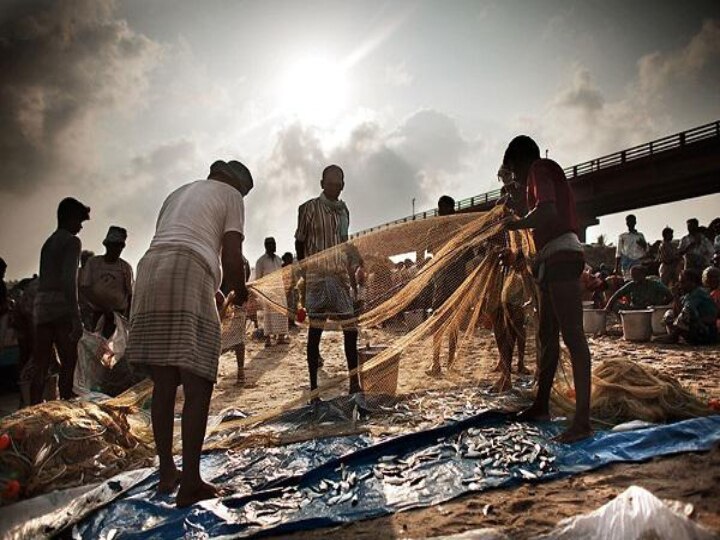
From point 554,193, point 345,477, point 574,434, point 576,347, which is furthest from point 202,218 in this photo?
point 574,434

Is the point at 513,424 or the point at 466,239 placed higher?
the point at 466,239

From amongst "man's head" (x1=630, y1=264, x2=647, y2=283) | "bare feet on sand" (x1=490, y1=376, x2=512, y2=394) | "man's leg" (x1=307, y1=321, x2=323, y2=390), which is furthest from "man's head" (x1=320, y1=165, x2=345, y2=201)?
"man's head" (x1=630, y1=264, x2=647, y2=283)

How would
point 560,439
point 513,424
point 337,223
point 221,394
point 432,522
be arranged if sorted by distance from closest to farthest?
point 432,522, point 560,439, point 513,424, point 337,223, point 221,394

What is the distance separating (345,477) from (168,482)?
1.05m

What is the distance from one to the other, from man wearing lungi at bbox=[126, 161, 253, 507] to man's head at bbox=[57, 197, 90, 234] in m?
2.44

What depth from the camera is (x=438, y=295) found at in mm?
4402

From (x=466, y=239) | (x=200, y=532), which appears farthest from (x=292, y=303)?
(x=200, y=532)

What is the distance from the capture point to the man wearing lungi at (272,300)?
432 cm

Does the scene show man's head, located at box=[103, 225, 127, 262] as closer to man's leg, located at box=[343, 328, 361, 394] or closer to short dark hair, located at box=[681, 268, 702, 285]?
man's leg, located at box=[343, 328, 361, 394]

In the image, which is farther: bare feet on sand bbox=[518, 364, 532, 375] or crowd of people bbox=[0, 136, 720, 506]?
bare feet on sand bbox=[518, 364, 532, 375]

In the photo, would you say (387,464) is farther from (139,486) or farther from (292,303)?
(292,303)

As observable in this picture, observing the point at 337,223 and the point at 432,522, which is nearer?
the point at 432,522

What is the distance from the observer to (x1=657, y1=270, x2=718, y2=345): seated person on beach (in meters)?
6.62

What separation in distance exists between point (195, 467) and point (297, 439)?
1.17 metres
